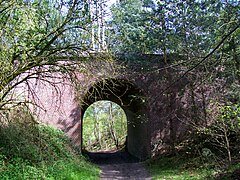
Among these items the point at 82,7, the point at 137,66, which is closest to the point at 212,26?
the point at 137,66

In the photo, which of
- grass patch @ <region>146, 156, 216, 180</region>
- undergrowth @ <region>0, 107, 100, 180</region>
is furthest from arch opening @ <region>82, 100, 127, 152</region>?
undergrowth @ <region>0, 107, 100, 180</region>

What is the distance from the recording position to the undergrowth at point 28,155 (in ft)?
20.4

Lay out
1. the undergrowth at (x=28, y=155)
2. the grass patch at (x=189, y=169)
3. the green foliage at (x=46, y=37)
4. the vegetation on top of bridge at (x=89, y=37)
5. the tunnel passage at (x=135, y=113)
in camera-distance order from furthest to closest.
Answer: the tunnel passage at (x=135, y=113), the grass patch at (x=189, y=169), the undergrowth at (x=28, y=155), the green foliage at (x=46, y=37), the vegetation on top of bridge at (x=89, y=37)

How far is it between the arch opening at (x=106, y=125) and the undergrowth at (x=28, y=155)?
13690 millimetres

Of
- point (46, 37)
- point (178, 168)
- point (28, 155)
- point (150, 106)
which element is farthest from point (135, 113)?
point (46, 37)

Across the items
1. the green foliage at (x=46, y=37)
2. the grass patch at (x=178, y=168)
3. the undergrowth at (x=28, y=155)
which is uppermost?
the green foliage at (x=46, y=37)

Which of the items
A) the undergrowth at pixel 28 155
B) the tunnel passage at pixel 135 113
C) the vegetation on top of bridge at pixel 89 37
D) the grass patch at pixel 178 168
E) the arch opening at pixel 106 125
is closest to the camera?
the vegetation on top of bridge at pixel 89 37

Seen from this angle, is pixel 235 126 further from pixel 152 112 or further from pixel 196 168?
pixel 152 112

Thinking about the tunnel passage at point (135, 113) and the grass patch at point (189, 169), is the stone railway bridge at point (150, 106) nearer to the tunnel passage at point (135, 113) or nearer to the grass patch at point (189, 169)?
the tunnel passage at point (135, 113)

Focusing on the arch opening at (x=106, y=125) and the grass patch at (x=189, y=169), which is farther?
the arch opening at (x=106, y=125)

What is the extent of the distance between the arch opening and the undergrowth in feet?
44.9

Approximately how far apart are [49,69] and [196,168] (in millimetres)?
5560

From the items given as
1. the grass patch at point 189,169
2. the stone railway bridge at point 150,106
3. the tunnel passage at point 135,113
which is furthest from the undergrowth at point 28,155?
the tunnel passage at point 135,113

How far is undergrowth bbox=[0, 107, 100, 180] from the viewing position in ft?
20.4
